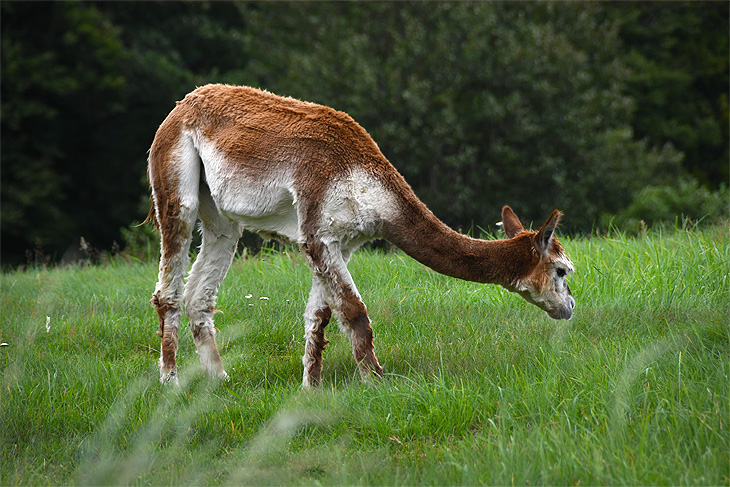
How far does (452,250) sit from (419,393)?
3.55 ft

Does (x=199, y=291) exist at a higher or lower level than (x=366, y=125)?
higher

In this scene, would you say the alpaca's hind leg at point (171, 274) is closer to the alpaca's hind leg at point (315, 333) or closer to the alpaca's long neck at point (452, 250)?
the alpaca's hind leg at point (315, 333)

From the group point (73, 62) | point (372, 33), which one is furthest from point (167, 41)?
point (372, 33)

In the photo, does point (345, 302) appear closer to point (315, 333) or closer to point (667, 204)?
point (315, 333)

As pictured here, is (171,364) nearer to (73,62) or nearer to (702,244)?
(702,244)

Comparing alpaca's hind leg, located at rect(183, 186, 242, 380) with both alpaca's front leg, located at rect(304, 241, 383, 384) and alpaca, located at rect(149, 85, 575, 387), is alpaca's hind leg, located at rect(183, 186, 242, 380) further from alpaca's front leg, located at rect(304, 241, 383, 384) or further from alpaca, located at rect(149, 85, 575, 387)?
alpaca's front leg, located at rect(304, 241, 383, 384)

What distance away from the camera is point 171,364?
16.7 ft

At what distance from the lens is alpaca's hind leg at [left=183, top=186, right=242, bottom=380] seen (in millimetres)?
5344

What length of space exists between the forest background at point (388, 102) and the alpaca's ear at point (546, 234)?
43.0 ft

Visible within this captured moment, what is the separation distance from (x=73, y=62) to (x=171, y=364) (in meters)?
16.3

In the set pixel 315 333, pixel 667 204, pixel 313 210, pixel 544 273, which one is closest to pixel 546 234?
pixel 544 273

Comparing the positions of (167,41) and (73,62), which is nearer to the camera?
(73,62)

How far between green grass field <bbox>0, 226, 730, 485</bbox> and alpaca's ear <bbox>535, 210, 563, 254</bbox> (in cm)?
66

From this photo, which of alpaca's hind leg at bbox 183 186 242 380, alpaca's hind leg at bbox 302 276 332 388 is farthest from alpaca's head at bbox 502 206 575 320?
alpaca's hind leg at bbox 183 186 242 380
